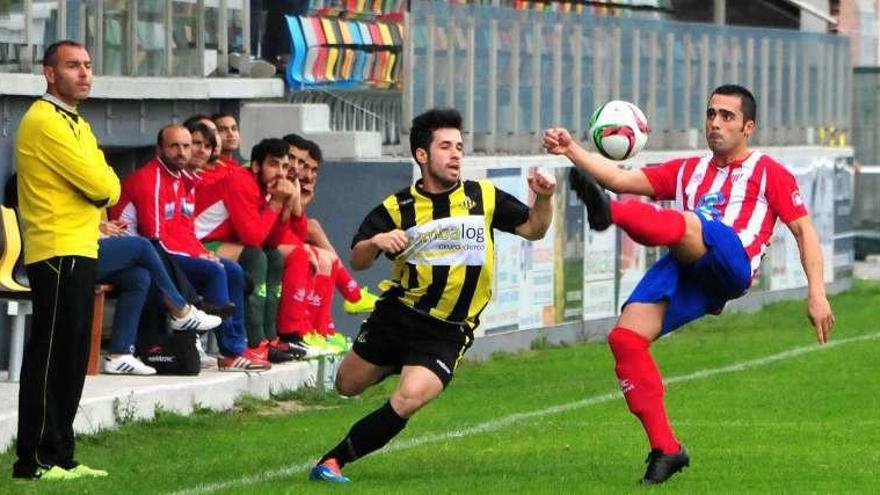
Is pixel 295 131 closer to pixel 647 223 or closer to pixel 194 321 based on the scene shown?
pixel 194 321

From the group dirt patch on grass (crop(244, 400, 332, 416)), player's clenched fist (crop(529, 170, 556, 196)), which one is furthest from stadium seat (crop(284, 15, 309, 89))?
player's clenched fist (crop(529, 170, 556, 196))

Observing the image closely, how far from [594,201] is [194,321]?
5890mm

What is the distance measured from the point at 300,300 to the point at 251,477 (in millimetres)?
6053

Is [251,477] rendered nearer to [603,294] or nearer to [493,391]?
[493,391]

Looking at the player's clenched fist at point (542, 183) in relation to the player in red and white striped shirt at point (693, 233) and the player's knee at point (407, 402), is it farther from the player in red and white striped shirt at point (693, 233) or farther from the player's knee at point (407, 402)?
the player's knee at point (407, 402)

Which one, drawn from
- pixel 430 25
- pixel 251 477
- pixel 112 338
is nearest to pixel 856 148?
pixel 430 25

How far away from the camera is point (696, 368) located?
65.2 ft

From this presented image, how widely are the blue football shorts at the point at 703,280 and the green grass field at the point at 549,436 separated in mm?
820

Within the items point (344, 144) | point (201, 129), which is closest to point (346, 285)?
point (201, 129)

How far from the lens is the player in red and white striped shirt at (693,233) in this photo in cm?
1102

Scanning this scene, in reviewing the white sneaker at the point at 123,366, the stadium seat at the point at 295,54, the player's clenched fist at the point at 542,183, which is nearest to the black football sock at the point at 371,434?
the player's clenched fist at the point at 542,183

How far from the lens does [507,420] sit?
15227 mm

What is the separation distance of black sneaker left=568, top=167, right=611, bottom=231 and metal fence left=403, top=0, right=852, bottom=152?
36.7 feet

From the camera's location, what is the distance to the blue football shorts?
11047 millimetres
